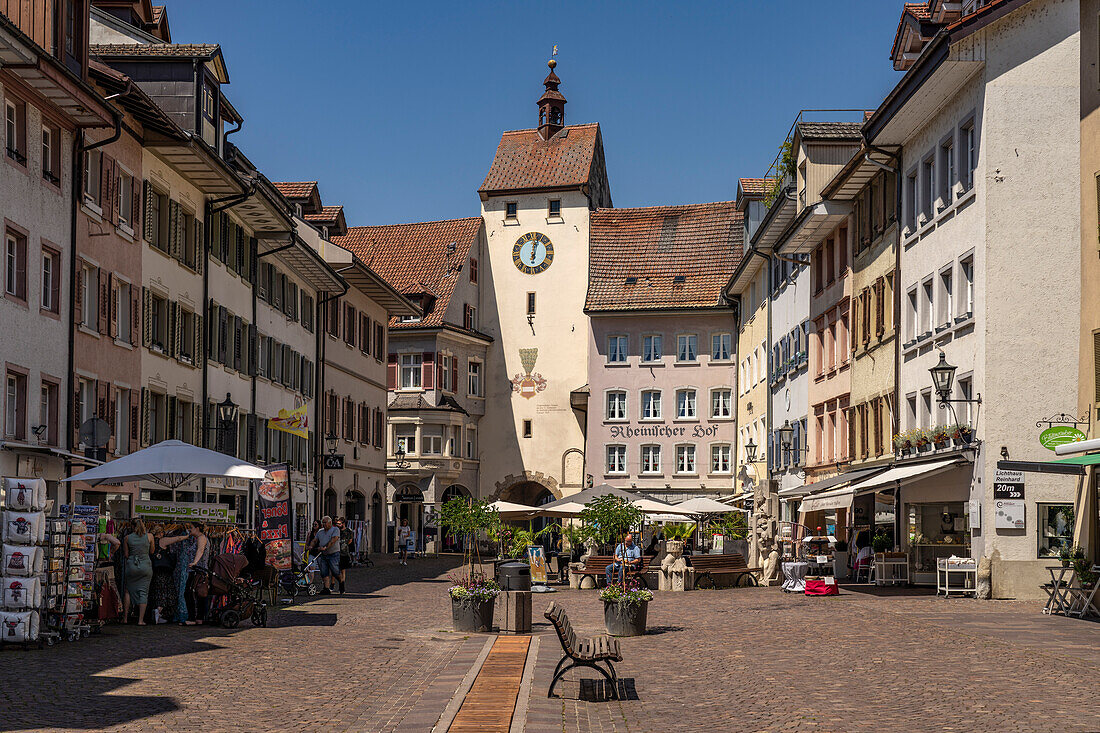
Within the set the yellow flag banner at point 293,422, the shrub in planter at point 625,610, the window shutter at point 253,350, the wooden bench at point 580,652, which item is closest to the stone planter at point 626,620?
the shrub in planter at point 625,610

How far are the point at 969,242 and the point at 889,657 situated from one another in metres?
14.2

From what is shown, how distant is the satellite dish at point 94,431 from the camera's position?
2619cm

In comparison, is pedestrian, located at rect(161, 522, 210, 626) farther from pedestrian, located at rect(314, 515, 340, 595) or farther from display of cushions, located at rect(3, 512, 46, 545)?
pedestrian, located at rect(314, 515, 340, 595)

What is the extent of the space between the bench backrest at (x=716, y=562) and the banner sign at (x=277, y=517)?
1095 cm

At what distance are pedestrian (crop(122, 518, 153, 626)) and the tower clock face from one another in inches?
2093

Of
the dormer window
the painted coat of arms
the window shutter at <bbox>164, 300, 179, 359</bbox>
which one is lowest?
the window shutter at <bbox>164, 300, 179, 359</bbox>

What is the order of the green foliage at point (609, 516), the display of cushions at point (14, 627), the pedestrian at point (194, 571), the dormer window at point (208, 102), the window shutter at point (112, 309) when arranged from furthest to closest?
1. the dormer window at point (208, 102)
2. the green foliage at point (609, 516)
3. the window shutter at point (112, 309)
4. the pedestrian at point (194, 571)
5. the display of cushions at point (14, 627)

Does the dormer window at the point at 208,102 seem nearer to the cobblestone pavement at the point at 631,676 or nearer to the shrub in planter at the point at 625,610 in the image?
the cobblestone pavement at the point at 631,676

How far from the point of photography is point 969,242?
28859mm

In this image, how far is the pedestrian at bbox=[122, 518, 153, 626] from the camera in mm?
21000

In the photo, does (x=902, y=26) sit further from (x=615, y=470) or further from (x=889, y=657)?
(x=615, y=470)

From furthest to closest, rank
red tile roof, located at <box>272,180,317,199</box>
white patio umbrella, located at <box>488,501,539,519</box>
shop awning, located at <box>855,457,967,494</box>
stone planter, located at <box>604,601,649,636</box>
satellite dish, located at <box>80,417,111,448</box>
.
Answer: red tile roof, located at <box>272,180,317,199</box> < white patio umbrella, located at <box>488,501,539,519</box> < shop awning, located at <box>855,457,967,494</box> < satellite dish, located at <box>80,417,111,448</box> < stone planter, located at <box>604,601,649,636</box>

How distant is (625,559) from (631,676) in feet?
54.3

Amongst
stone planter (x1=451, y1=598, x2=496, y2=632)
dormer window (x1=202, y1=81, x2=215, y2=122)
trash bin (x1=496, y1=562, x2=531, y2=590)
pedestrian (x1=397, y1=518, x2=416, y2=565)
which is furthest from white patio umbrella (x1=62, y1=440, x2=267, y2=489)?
pedestrian (x1=397, y1=518, x2=416, y2=565)
